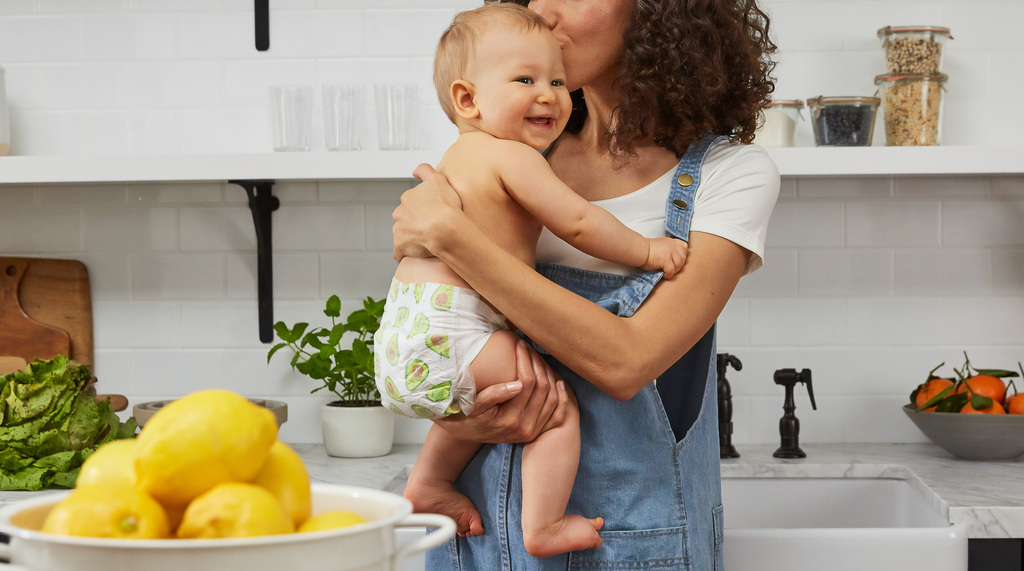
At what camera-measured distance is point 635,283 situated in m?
0.93

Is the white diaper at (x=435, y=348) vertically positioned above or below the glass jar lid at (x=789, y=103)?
below

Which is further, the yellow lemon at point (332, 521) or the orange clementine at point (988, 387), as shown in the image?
the orange clementine at point (988, 387)

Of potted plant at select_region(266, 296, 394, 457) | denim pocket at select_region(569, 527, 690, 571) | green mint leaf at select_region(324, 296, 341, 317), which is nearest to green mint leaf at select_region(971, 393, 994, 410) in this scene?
denim pocket at select_region(569, 527, 690, 571)

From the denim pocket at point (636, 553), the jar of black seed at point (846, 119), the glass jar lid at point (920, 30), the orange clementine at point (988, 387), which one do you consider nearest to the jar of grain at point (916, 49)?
the glass jar lid at point (920, 30)

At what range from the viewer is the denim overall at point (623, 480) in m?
0.93

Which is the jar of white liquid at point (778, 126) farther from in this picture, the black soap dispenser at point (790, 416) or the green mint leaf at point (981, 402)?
the green mint leaf at point (981, 402)

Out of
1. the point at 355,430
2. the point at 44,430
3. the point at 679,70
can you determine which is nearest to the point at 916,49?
the point at 679,70

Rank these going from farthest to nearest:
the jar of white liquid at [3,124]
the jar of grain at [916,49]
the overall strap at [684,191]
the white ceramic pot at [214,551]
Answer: the jar of white liquid at [3,124]
the jar of grain at [916,49]
the overall strap at [684,191]
the white ceramic pot at [214,551]

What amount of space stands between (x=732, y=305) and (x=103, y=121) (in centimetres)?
159

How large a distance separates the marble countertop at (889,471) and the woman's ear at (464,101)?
797 mm

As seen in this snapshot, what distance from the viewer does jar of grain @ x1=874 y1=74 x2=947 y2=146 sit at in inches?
66.0

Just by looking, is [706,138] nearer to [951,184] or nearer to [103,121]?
[951,184]

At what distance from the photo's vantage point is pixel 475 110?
99 cm

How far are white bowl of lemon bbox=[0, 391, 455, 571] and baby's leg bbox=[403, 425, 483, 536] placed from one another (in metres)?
0.55
